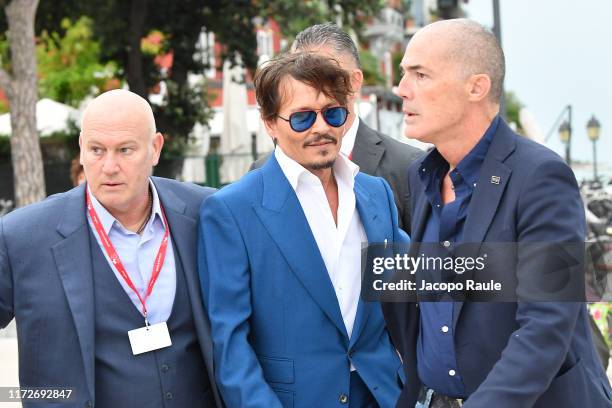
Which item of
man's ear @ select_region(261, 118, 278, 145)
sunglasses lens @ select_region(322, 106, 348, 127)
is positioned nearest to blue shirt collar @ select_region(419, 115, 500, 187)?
sunglasses lens @ select_region(322, 106, 348, 127)

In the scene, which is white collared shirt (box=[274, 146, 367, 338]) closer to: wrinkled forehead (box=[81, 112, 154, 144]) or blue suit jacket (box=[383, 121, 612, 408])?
wrinkled forehead (box=[81, 112, 154, 144])

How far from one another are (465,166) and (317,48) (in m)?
1.94

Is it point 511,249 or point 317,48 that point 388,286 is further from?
point 317,48

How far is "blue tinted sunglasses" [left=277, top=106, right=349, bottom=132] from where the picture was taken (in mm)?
3527

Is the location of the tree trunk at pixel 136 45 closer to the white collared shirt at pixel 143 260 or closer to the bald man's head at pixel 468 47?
the white collared shirt at pixel 143 260

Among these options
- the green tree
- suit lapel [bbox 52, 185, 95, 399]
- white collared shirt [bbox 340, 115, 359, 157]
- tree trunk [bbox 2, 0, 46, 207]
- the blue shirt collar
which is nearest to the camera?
the blue shirt collar

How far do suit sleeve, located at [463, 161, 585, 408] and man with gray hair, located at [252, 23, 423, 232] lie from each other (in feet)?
6.58

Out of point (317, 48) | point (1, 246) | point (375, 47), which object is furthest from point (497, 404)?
point (375, 47)

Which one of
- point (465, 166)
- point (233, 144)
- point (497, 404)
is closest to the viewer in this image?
point (497, 404)

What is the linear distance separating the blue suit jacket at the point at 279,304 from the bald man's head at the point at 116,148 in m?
0.30

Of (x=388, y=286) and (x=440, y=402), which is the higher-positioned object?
(x=388, y=286)

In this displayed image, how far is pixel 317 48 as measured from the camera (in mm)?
4836

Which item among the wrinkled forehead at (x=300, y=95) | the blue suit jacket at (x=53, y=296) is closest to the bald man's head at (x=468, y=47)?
the wrinkled forehead at (x=300, y=95)

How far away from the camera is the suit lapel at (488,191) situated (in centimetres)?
292
